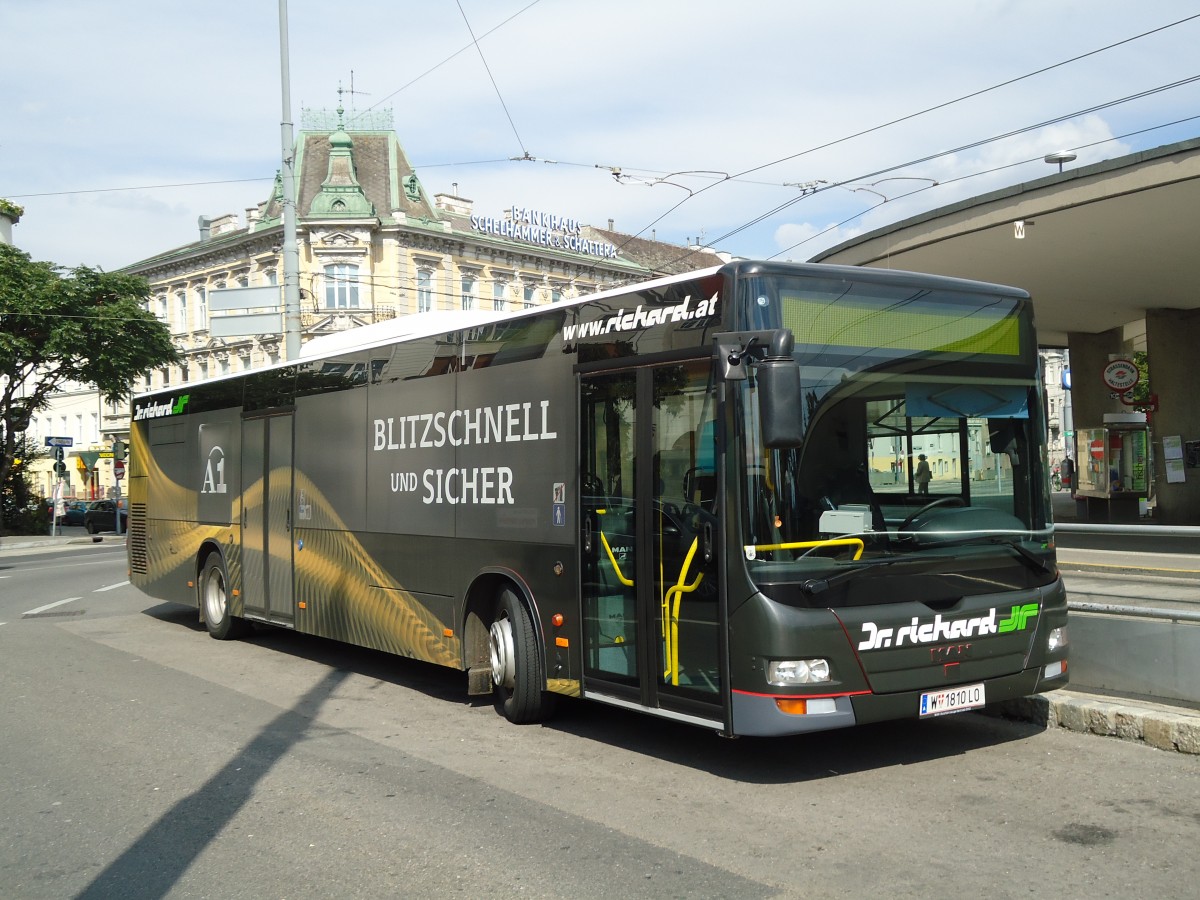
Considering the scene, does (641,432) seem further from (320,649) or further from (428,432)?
(320,649)

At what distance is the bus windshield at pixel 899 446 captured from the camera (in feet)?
21.3

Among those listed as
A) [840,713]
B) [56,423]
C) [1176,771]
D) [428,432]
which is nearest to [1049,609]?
[1176,771]

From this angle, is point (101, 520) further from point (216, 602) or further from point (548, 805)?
point (548, 805)

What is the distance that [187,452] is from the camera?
47.8ft

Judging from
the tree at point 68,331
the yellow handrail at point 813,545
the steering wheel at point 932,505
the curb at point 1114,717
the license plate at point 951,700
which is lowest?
the curb at point 1114,717

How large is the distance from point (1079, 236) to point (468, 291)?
47.6 meters

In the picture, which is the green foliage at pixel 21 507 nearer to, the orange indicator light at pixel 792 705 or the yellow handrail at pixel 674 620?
the yellow handrail at pixel 674 620

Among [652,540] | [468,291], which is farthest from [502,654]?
[468,291]

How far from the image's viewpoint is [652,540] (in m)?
7.20

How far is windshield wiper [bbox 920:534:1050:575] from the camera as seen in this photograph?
6.89m

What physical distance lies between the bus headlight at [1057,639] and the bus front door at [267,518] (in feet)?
24.5

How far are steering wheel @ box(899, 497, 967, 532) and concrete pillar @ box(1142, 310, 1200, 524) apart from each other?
75.8 feet

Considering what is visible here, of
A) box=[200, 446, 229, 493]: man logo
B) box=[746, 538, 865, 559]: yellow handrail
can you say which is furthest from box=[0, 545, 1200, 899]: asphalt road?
box=[200, 446, 229, 493]: man logo

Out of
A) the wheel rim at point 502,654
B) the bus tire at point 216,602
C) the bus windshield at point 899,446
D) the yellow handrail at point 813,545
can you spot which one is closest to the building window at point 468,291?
the bus tire at point 216,602
